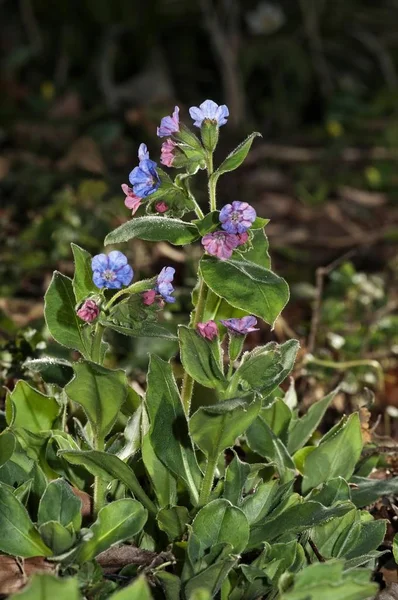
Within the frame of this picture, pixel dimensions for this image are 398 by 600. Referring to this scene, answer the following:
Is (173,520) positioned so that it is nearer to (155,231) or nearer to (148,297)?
(148,297)

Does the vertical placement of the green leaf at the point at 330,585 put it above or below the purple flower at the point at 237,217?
below

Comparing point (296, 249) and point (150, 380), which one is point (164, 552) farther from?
point (296, 249)

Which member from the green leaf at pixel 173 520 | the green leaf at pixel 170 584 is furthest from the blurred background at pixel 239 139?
the green leaf at pixel 170 584

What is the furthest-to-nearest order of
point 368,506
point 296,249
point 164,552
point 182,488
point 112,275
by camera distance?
point 296,249, point 368,506, point 182,488, point 164,552, point 112,275

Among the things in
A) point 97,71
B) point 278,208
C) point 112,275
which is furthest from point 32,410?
point 97,71

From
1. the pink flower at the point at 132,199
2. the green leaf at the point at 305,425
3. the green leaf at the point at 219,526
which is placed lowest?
the green leaf at the point at 305,425

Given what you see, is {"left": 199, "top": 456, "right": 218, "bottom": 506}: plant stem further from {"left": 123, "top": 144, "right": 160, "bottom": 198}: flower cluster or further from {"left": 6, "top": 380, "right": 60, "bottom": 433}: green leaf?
{"left": 123, "top": 144, "right": 160, "bottom": 198}: flower cluster

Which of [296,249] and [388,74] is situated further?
[388,74]

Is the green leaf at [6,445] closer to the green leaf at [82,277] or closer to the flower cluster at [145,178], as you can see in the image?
the green leaf at [82,277]
